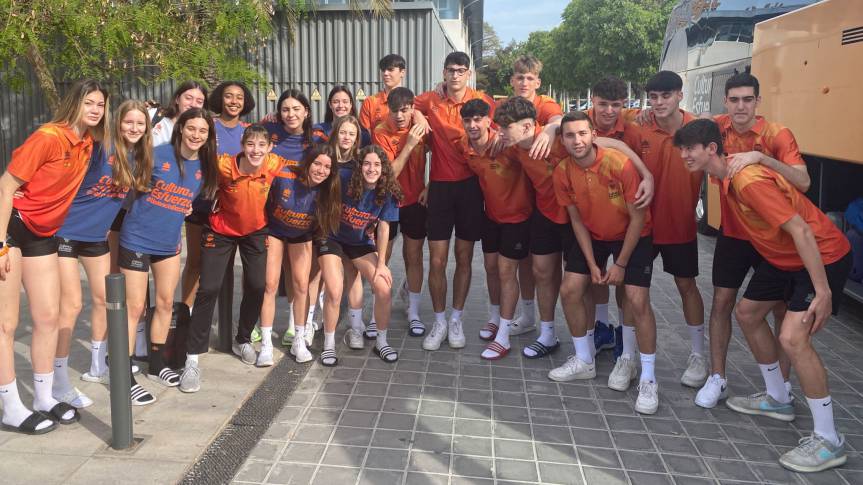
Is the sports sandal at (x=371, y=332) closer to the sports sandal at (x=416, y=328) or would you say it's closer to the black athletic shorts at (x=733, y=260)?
the sports sandal at (x=416, y=328)

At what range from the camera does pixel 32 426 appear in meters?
3.86

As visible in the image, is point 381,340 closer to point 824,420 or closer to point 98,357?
point 98,357

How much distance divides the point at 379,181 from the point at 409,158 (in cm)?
69

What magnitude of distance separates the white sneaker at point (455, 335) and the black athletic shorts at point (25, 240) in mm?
3035

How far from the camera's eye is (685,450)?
3.92 meters

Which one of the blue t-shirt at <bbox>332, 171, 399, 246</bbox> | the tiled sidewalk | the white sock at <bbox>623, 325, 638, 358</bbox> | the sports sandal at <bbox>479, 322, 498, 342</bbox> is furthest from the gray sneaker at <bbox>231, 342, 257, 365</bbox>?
the white sock at <bbox>623, 325, 638, 358</bbox>

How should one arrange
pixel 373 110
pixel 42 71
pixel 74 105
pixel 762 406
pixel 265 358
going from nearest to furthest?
1. pixel 74 105
2. pixel 762 406
3. pixel 265 358
4. pixel 373 110
5. pixel 42 71

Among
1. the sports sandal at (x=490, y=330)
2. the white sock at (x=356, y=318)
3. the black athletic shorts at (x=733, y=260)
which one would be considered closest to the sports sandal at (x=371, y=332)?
the white sock at (x=356, y=318)

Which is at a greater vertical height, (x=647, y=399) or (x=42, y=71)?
(x=42, y=71)

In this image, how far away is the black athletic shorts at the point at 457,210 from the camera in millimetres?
5543

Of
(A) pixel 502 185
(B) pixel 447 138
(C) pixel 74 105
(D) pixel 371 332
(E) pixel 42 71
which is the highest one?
(E) pixel 42 71

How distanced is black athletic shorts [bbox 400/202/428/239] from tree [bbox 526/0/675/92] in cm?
3812

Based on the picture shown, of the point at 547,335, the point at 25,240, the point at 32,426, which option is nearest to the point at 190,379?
the point at 32,426

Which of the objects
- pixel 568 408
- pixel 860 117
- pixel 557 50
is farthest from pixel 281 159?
pixel 557 50
